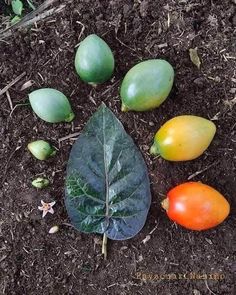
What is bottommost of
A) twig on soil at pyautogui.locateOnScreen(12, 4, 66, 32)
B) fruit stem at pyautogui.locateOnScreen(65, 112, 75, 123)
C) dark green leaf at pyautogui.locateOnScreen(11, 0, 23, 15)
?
fruit stem at pyautogui.locateOnScreen(65, 112, 75, 123)

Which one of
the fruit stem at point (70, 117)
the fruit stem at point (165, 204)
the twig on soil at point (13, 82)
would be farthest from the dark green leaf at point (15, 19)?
the fruit stem at point (165, 204)

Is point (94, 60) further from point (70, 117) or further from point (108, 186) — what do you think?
point (108, 186)

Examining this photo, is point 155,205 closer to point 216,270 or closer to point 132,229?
point 132,229

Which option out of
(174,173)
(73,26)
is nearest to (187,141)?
(174,173)

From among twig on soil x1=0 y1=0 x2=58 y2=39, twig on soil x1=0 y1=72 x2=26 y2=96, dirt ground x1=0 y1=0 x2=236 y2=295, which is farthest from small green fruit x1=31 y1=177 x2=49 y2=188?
twig on soil x1=0 y1=0 x2=58 y2=39

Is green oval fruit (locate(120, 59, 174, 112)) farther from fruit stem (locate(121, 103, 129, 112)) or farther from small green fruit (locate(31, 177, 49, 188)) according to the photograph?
small green fruit (locate(31, 177, 49, 188))

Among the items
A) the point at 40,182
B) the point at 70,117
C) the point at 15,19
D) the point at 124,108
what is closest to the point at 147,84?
the point at 124,108
